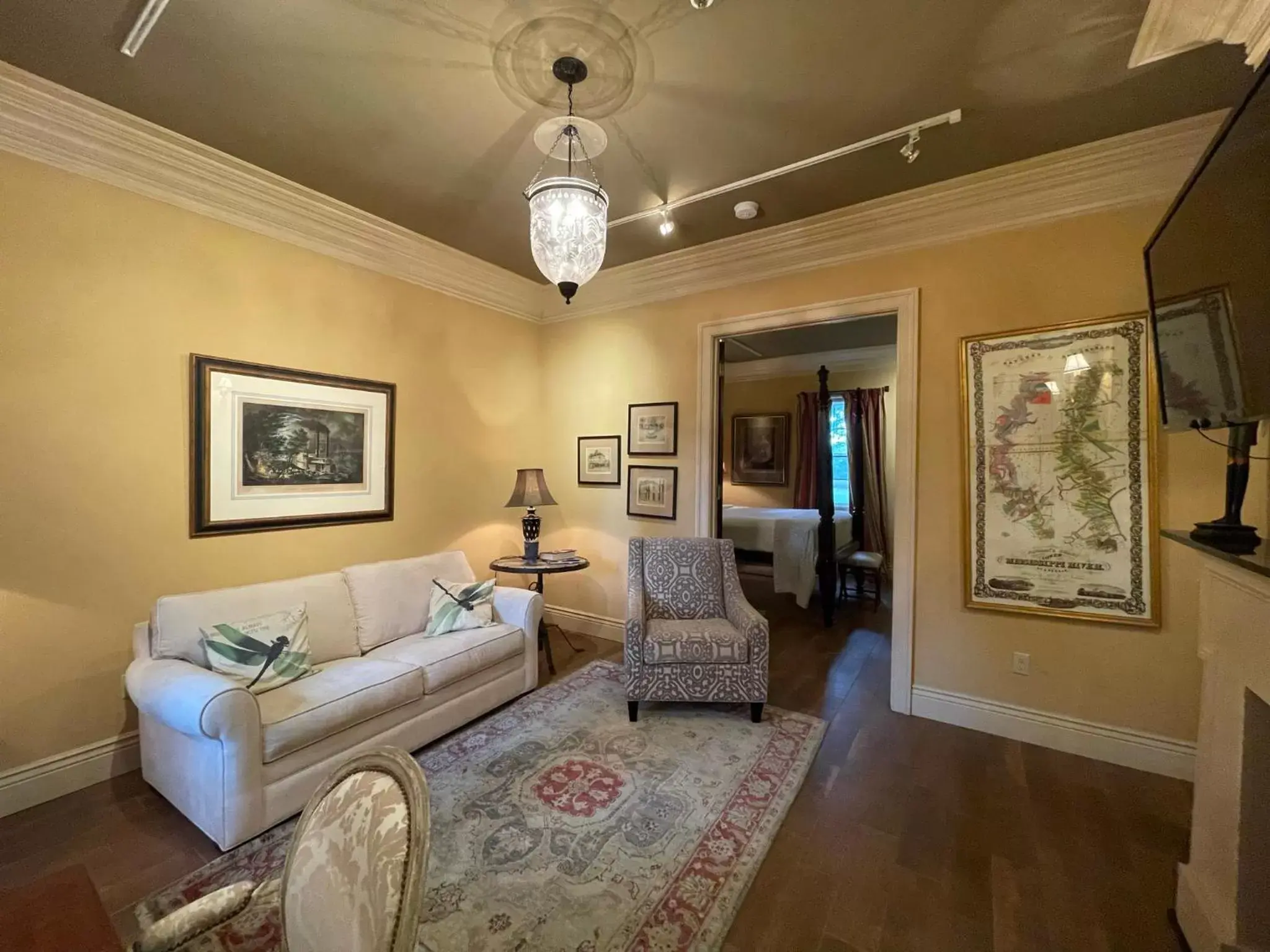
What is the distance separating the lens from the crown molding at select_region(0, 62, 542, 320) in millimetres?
2051

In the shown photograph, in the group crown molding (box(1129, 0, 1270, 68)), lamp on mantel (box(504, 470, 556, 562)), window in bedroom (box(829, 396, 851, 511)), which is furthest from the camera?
window in bedroom (box(829, 396, 851, 511))

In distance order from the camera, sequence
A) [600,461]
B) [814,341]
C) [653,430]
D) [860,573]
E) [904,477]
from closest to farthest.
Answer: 1. [904,477]
2. [653,430]
3. [600,461]
4. [860,573]
5. [814,341]

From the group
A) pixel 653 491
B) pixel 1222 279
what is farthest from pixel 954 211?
pixel 653 491

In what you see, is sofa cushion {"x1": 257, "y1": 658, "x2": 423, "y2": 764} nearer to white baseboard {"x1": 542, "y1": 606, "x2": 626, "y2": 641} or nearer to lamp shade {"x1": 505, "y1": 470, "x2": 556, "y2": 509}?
lamp shade {"x1": 505, "y1": 470, "x2": 556, "y2": 509}

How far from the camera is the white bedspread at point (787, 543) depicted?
456cm

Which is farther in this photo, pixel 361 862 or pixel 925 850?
pixel 925 850

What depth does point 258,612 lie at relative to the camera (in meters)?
2.34

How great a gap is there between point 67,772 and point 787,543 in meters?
4.53

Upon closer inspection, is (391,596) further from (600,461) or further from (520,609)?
(600,461)

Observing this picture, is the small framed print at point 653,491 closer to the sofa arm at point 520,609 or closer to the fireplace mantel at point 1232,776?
the sofa arm at point 520,609

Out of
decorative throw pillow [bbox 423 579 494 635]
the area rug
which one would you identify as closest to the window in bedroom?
the area rug

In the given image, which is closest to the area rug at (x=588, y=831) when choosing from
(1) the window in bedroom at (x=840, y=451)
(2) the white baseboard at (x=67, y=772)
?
(2) the white baseboard at (x=67, y=772)

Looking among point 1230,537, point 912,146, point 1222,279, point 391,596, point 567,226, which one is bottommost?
point 391,596

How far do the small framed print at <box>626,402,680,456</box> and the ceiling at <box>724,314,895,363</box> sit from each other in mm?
1428
